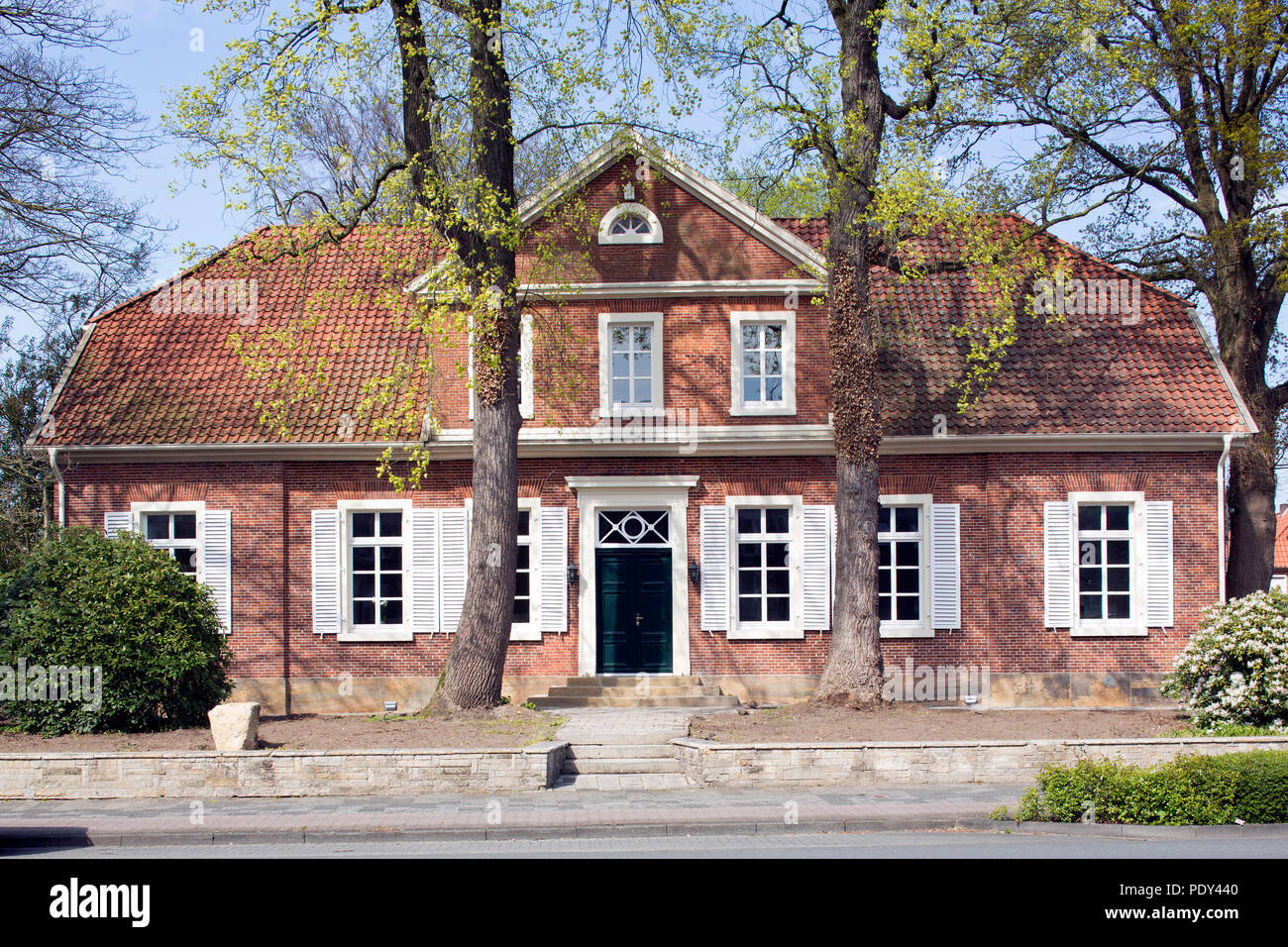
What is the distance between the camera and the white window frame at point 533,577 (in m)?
19.6

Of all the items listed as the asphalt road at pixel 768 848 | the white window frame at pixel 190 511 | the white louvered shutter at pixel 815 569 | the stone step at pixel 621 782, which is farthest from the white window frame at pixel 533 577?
the asphalt road at pixel 768 848

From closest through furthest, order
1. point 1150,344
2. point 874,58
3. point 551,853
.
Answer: point 551,853 < point 874,58 < point 1150,344

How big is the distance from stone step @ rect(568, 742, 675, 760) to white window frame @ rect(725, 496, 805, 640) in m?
5.54

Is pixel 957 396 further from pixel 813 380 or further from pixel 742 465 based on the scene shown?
pixel 742 465

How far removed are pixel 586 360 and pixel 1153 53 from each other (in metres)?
11.0

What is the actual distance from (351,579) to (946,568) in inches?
403

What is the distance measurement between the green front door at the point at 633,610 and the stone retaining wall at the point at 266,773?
265 inches

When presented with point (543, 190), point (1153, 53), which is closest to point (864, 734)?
point (543, 190)

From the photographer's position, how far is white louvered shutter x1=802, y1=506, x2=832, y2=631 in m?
19.7

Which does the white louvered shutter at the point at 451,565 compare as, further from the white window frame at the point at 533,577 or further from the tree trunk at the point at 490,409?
the tree trunk at the point at 490,409

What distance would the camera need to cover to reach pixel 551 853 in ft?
32.1

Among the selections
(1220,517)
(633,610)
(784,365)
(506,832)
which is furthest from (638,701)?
(1220,517)

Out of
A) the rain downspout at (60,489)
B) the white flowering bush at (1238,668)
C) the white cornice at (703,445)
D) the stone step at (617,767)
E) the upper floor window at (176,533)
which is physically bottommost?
the stone step at (617,767)

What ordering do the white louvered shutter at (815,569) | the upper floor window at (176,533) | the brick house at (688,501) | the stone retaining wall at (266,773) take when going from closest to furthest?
the stone retaining wall at (266,773) < the brick house at (688,501) < the white louvered shutter at (815,569) < the upper floor window at (176,533)
